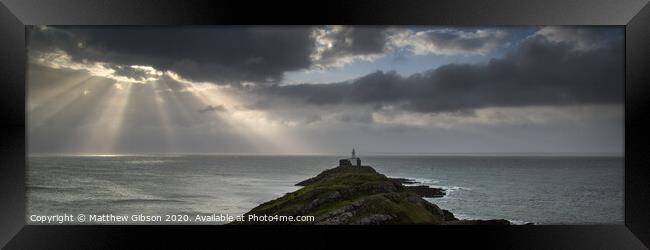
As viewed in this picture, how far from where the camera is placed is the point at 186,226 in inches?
268

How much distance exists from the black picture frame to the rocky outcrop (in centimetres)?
77

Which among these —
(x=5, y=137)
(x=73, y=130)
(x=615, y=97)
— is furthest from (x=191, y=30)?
(x=615, y=97)

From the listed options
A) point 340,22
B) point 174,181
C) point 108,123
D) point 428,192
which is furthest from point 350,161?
point 108,123

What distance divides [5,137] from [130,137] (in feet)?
10.4

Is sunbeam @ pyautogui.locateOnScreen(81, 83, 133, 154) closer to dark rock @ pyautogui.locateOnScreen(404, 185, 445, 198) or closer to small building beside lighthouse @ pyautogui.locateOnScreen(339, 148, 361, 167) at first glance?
small building beside lighthouse @ pyautogui.locateOnScreen(339, 148, 361, 167)

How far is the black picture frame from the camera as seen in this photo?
6.46 meters

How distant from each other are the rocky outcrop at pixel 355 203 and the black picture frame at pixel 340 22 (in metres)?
0.77

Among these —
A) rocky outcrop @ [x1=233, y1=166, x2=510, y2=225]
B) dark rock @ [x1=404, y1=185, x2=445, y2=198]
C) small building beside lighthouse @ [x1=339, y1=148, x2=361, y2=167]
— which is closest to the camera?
rocky outcrop @ [x1=233, y1=166, x2=510, y2=225]

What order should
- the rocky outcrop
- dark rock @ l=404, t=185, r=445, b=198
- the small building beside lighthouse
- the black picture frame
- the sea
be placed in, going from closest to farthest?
the black picture frame → the rocky outcrop → the sea → the small building beside lighthouse → dark rock @ l=404, t=185, r=445, b=198

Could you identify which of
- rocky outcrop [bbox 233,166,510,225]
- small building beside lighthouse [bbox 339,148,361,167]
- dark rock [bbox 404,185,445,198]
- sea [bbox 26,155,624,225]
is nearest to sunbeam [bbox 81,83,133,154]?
sea [bbox 26,155,624,225]

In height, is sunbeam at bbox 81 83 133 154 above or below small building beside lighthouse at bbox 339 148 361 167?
above

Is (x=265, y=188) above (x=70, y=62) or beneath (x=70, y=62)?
beneath

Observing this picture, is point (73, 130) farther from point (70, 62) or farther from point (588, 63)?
point (588, 63)

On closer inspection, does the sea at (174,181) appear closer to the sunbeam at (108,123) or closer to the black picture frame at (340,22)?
the sunbeam at (108,123)
